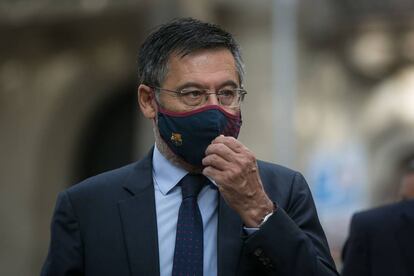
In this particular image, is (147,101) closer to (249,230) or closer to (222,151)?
(222,151)

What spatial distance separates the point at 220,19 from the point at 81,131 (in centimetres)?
414

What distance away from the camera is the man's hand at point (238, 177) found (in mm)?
2992

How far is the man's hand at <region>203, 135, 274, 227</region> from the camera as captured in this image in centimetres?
299

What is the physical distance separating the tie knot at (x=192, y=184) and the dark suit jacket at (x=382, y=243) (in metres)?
1.90

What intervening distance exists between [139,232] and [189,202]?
186mm

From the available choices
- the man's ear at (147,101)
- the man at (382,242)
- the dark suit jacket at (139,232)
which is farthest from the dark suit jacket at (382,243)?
the man's ear at (147,101)

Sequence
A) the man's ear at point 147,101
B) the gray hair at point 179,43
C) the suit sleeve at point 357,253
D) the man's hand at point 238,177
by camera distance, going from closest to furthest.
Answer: the man's hand at point 238,177 < the gray hair at point 179,43 < the man's ear at point 147,101 < the suit sleeve at point 357,253

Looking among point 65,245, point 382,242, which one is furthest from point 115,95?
point 65,245

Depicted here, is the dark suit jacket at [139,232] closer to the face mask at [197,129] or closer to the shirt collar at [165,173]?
the shirt collar at [165,173]

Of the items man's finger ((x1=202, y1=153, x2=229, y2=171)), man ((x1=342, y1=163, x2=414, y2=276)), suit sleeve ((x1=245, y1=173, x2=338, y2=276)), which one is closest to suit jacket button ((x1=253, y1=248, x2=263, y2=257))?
suit sleeve ((x1=245, y1=173, x2=338, y2=276))

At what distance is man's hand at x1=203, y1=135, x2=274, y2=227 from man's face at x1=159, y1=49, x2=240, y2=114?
21 centimetres

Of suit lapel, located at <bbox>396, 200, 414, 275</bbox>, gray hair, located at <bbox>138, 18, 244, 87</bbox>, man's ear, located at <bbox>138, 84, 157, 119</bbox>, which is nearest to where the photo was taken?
gray hair, located at <bbox>138, 18, 244, 87</bbox>

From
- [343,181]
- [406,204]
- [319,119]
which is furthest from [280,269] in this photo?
[319,119]

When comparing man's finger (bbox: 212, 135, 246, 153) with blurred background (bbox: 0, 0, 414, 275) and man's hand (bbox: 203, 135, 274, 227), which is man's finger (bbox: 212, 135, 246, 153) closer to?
man's hand (bbox: 203, 135, 274, 227)
